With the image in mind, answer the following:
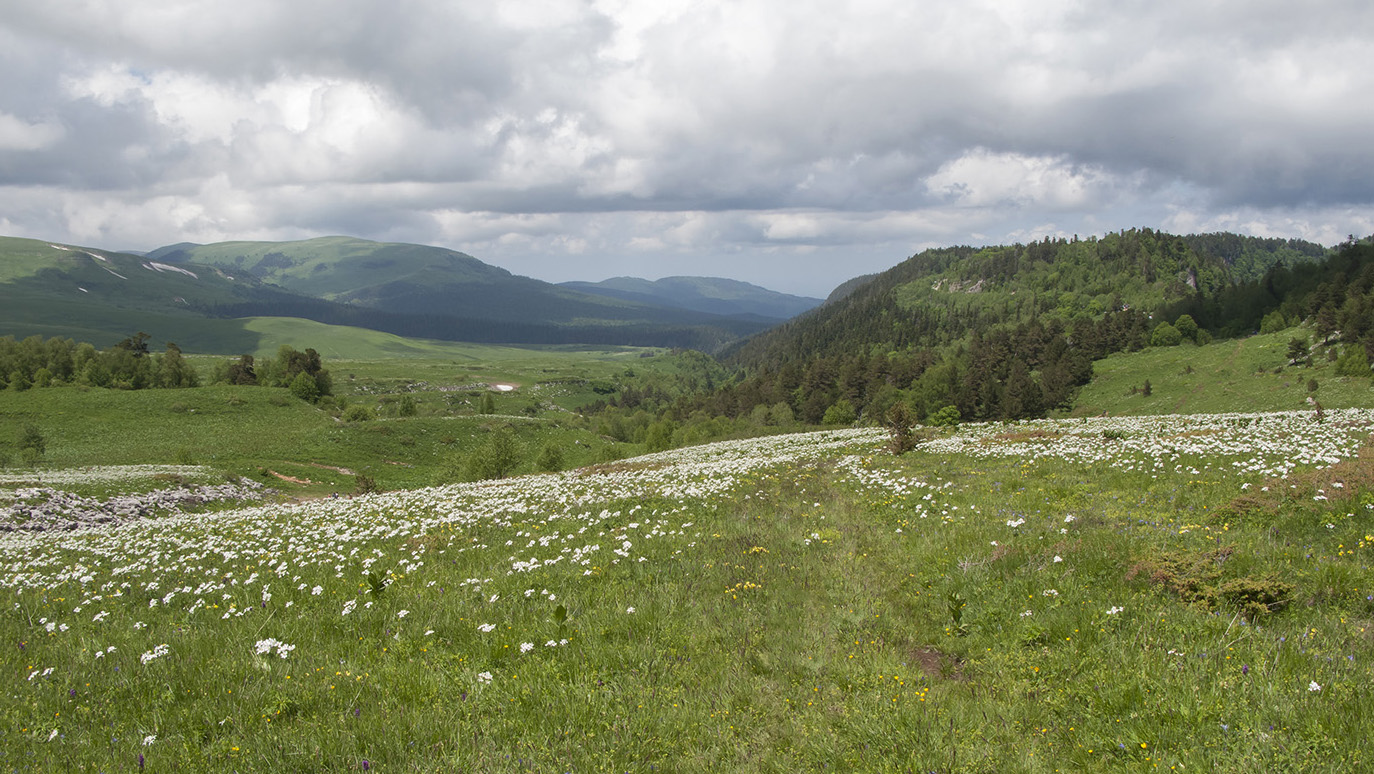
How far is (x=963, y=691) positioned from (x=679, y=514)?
10.2 meters

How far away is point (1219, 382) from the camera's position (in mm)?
117375

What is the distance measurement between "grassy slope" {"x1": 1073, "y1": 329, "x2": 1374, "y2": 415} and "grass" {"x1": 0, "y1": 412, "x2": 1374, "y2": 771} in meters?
96.5

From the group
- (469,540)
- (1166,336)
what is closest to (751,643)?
(469,540)

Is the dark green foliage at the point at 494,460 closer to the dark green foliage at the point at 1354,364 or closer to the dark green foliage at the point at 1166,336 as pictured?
the dark green foliage at the point at 1354,364

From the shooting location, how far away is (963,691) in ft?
23.1

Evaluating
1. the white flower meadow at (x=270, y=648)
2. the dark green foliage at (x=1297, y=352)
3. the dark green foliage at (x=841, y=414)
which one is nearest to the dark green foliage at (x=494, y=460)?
the white flower meadow at (x=270, y=648)

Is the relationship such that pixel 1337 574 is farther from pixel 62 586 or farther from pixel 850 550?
pixel 62 586

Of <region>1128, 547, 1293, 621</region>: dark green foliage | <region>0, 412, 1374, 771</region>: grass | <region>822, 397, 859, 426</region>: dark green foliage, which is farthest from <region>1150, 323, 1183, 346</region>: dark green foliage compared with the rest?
<region>1128, 547, 1293, 621</region>: dark green foliage

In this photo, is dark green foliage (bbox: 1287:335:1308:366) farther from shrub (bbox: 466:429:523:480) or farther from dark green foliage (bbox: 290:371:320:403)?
dark green foliage (bbox: 290:371:320:403)

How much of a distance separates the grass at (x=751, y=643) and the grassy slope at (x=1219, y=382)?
96.5m

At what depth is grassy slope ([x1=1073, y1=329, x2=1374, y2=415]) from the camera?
90.5m

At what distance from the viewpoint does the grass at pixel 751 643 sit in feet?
19.9

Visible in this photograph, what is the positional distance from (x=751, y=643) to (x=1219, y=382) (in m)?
147

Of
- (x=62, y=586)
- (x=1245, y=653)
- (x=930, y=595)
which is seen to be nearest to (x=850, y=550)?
(x=930, y=595)
